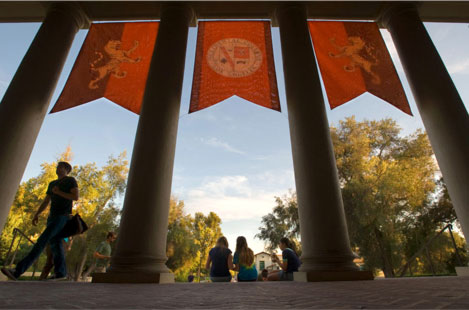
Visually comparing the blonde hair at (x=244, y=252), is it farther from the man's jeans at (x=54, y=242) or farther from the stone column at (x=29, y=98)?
the stone column at (x=29, y=98)

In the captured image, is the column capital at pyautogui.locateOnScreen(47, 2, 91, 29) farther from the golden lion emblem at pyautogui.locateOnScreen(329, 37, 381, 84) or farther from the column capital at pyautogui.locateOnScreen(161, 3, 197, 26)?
the golden lion emblem at pyautogui.locateOnScreen(329, 37, 381, 84)

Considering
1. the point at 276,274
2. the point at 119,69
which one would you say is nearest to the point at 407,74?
the point at 276,274

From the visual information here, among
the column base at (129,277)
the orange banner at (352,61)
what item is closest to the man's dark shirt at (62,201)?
the column base at (129,277)

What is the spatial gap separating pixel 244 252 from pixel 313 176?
3.11 metres

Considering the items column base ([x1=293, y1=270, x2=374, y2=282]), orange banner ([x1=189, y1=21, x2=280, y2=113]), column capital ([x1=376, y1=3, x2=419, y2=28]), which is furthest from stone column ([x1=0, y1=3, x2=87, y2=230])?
column capital ([x1=376, y1=3, x2=419, y2=28])

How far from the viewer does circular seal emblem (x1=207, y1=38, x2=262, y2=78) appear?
11.7 metres

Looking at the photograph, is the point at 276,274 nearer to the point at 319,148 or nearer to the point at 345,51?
the point at 319,148

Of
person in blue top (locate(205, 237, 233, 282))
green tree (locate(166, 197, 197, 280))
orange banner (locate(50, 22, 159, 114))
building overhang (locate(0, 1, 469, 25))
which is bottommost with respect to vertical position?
person in blue top (locate(205, 237, 233, 282))

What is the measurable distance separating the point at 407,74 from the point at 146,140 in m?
8.59

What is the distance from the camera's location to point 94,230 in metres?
28.4

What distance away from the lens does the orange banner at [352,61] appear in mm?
11148

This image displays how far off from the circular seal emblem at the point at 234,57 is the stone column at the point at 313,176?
3.25m

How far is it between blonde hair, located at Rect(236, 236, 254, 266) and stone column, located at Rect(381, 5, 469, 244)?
5.39 m

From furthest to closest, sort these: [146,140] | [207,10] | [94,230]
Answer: [94,230] → [207,10] → [146,140]
